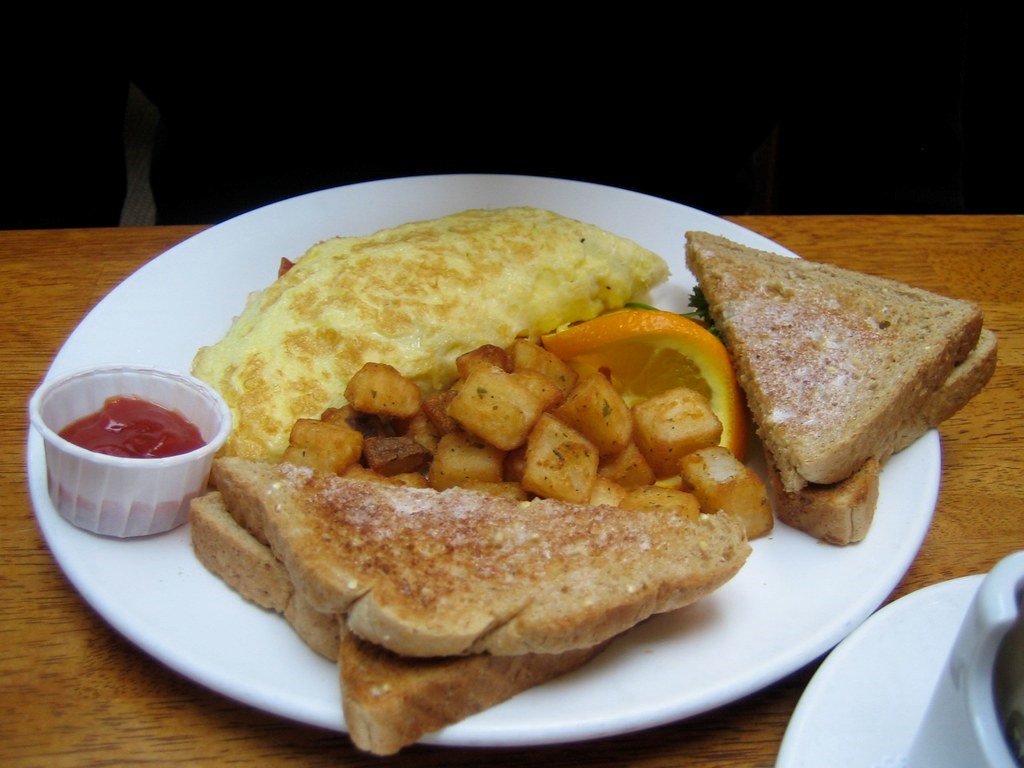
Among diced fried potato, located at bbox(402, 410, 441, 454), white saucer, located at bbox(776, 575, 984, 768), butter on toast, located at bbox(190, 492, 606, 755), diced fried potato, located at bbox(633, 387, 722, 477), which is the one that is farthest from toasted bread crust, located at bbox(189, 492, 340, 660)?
diced fried potato, located at bbox(633, 387, 722, 477)

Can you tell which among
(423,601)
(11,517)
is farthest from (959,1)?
(11,517)

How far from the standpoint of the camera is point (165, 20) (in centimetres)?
261

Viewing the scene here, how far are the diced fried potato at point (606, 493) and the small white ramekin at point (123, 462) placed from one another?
0.71 metres

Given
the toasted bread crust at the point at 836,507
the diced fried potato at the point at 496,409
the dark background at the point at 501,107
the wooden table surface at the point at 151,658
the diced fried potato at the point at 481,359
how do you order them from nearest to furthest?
1. the wooden table surface at the point at 151,658
2. the toasted bread crust at the point at 836,507
3. the diced fried potato at the point at 496,409
4. the diced fried potato at the point at 481,359
5. the dark background at the point at 501,107

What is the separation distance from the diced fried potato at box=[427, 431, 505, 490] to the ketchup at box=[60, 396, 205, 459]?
0.45 meters

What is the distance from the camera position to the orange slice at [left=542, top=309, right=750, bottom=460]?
7.16ft

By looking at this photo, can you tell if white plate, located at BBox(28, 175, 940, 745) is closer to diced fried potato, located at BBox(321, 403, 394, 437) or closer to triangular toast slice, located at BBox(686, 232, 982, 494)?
triangular toast slice, located at BBox(686, 232, 982, 494)

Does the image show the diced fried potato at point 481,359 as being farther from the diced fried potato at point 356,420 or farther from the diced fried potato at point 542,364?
the diced fried potato at point 356,420

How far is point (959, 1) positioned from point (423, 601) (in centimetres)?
276

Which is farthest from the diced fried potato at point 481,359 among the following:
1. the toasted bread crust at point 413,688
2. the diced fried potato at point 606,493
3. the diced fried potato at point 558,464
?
the toasted bread crust at point 413,688

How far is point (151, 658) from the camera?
60.6 inches

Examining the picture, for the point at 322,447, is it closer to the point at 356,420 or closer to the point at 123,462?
the point at 356,420

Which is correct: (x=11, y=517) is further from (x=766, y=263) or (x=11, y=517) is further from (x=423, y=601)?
(x=766, y=263)

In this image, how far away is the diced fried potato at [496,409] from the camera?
1.90m
